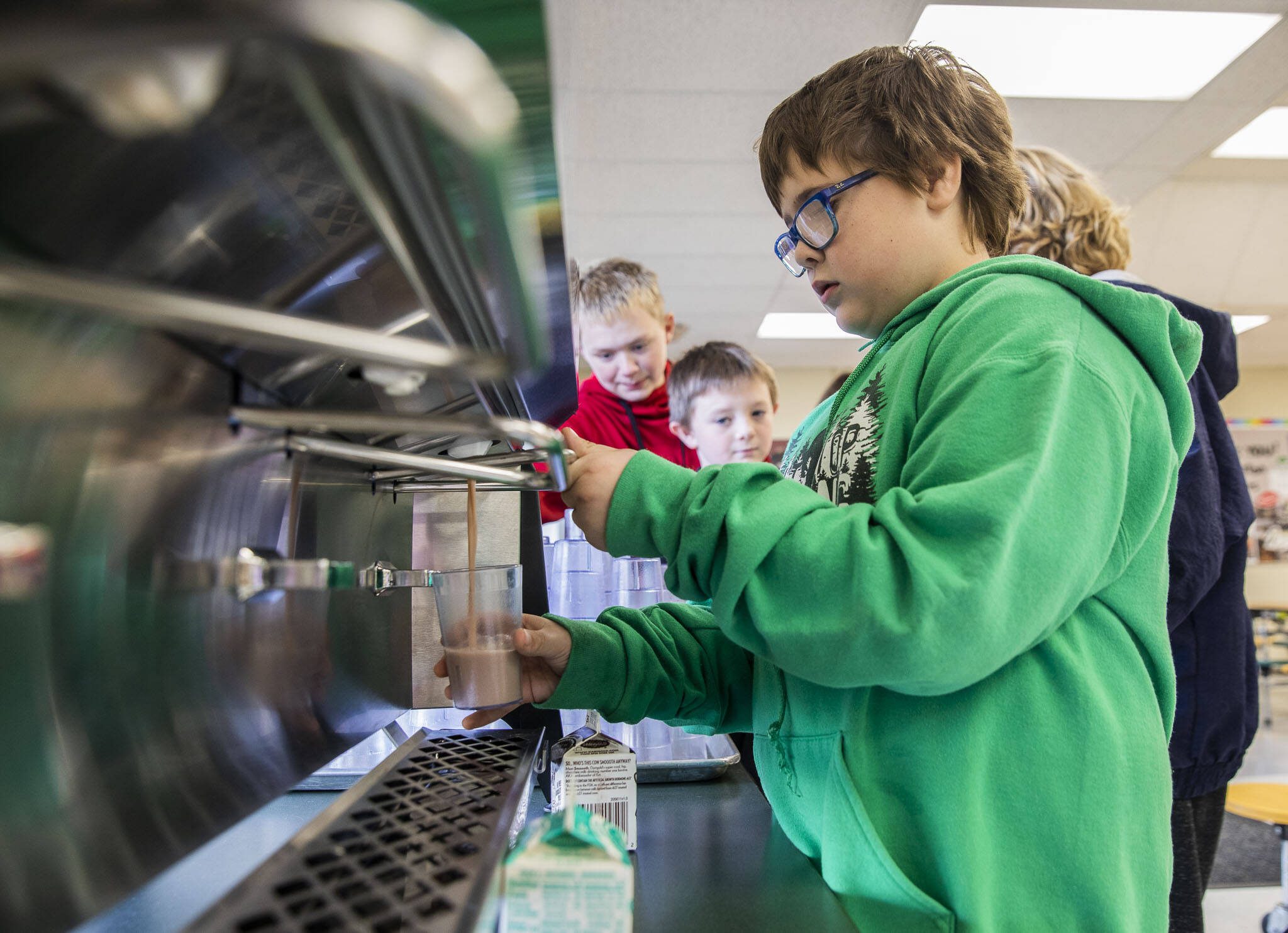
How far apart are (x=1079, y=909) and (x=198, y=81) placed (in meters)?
0.76

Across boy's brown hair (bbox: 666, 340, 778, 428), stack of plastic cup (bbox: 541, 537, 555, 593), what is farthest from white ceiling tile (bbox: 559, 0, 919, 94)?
stack of plastic cup (bbox: 541, 537, 555, 593)

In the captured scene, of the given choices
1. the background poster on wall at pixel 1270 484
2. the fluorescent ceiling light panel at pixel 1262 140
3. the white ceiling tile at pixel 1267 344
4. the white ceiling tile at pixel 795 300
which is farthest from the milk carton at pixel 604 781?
the white ceiling tile at pixel 1267 344

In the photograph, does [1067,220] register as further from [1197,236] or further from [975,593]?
[1197,236]

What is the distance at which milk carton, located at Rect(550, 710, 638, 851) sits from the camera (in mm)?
803

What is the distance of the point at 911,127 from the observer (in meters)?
0.88

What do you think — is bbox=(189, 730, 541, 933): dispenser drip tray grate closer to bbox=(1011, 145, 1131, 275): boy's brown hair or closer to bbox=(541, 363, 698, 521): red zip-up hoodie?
bbox=(1011, 145, 1131, 275): boy's brown hair

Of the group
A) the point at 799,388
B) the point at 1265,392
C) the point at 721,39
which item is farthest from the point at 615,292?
the point at 1265,392

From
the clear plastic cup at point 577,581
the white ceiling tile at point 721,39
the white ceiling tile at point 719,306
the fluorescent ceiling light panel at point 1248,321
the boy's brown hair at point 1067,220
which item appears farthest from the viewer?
the fluorescent ceiling light panel at point 1248,321

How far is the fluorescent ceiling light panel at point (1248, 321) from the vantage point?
5.56 meters

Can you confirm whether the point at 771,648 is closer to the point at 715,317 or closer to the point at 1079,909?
the point at 1079,909

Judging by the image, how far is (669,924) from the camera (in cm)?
64

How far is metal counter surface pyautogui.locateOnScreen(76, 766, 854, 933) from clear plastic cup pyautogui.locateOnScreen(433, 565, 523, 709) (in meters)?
0.19

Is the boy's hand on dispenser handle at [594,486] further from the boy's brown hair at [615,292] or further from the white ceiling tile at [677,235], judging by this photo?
the white ceiling tile at [677,235]

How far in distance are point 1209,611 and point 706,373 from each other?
1.20 m
